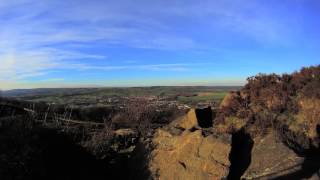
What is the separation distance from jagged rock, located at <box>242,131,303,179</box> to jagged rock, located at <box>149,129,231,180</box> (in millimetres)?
690

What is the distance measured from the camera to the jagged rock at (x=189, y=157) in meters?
12.3

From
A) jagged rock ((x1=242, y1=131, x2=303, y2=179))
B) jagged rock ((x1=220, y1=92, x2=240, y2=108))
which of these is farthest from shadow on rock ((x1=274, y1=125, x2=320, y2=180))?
jagged rock ((x1=220, y1=92, x2=240, y2=108))

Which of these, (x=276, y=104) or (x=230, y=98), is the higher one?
(x=230, y=98)

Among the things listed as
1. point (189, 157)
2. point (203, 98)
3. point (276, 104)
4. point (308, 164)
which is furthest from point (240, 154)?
point (203, 98)

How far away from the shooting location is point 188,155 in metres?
13.1

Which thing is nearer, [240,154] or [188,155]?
[240,154]

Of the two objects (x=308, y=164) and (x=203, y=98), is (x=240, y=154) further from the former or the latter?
(x=203, y=98)

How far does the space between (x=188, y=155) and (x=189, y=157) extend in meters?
0.09

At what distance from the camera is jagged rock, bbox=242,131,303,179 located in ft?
37.9

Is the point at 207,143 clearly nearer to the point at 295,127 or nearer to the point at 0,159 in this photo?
the point at 295,127

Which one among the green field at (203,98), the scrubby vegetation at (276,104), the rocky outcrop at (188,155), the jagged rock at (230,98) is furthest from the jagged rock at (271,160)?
the green field at (203,98)

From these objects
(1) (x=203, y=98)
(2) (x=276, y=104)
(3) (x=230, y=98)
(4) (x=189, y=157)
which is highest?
(3) (x=230, y=98)

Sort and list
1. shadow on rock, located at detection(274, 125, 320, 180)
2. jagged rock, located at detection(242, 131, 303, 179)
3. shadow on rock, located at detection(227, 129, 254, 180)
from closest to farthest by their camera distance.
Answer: shadow on rock, located at detection(274, 125, 320, 180)
jagged rock, located at detection(242, 131, 303, 179)
shadow on rock, located at detection(227, 129, 254, 180)

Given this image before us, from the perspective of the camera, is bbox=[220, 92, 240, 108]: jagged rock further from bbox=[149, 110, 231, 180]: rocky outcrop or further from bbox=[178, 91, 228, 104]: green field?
bbox=[178, 91, 228, 104]: green field
